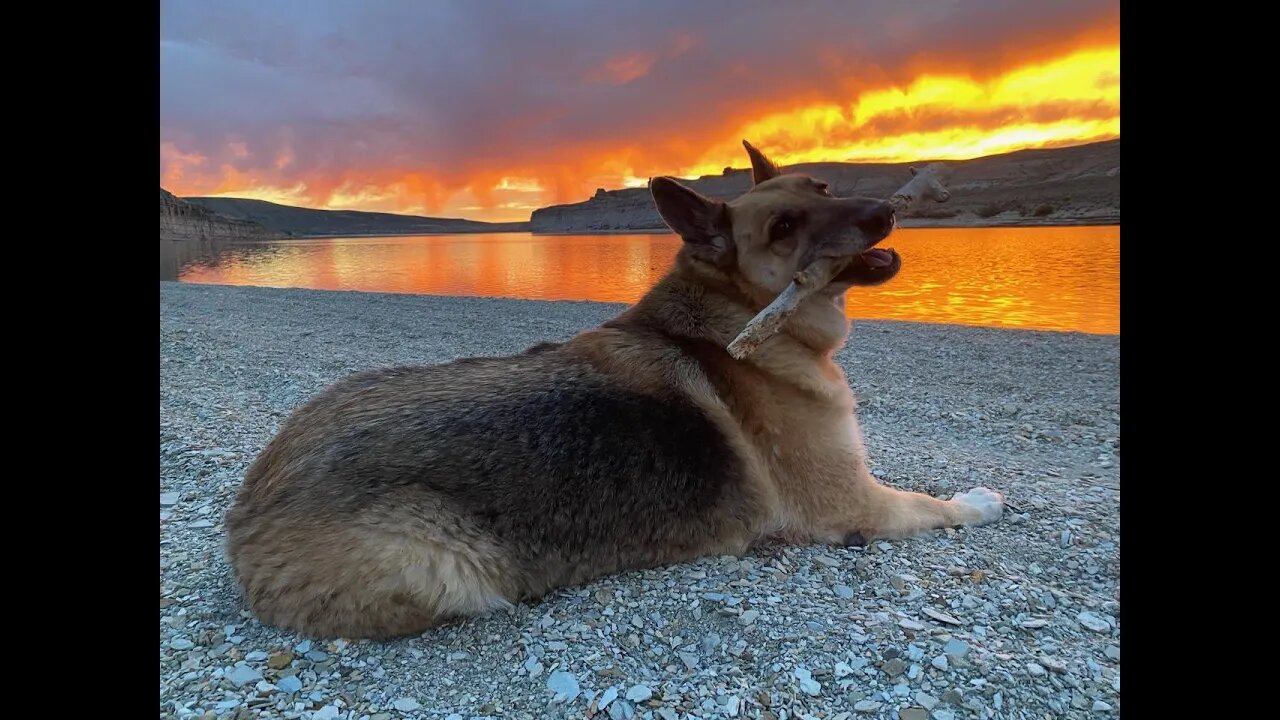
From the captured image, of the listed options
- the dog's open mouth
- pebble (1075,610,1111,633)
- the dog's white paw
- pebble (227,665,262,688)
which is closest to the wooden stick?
the dog's open mouth

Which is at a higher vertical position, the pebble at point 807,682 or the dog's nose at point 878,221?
the dog's nose at point 878,221

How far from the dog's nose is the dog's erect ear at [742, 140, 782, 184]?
1.24 m

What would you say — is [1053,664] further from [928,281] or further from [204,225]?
[204,225]

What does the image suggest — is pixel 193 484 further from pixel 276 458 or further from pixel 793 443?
pixel 793 443

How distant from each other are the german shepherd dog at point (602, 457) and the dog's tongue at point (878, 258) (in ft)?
0.04

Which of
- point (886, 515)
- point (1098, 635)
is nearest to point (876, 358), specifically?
point (886, 515)

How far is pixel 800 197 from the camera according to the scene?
412cm

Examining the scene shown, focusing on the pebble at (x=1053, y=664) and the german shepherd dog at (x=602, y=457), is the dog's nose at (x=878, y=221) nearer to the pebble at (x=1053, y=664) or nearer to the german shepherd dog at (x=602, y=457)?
the german shepherd dog at (x=602, y=457)

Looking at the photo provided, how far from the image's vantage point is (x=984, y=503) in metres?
4.70

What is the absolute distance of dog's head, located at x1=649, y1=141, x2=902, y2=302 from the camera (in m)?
3.88

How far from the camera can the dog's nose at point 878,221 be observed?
383 centimetres

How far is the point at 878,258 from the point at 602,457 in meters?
2.14

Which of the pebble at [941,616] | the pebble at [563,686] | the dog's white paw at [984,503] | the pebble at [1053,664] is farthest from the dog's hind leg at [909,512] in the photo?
the pebble at [563,686]

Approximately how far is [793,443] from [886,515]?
0.87m
